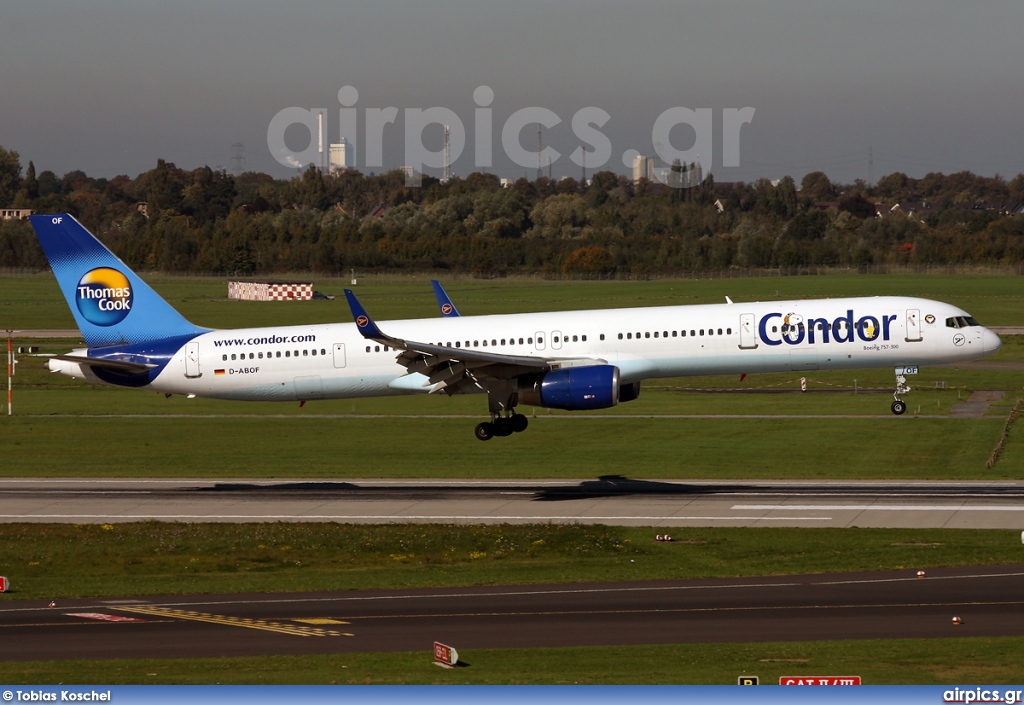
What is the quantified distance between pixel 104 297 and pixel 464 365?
17899mm

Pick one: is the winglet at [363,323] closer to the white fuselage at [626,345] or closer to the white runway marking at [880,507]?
the white fuselage at [626,345]

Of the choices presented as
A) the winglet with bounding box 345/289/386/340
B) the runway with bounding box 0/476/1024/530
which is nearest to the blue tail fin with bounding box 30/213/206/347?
the runway with bounding box 0/476/1024/530

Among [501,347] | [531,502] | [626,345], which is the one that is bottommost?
[531,502]

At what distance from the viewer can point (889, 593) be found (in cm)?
4094

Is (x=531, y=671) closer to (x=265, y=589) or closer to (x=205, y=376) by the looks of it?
(x=265, y=589)

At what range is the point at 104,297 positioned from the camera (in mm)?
61094

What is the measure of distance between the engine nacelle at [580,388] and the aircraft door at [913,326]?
43.1ft

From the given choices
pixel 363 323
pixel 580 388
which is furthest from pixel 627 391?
pixel 363 323

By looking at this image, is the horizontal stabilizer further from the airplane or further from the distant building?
the distant building

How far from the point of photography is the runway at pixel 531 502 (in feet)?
182

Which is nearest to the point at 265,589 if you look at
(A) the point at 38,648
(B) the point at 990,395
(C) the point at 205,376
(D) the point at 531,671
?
(A) the point at 38,648

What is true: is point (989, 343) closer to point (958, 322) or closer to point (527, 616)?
point (958, 322)

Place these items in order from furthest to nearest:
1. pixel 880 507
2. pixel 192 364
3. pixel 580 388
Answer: pixel 192 364
pixel 880 507
pixel 580 388

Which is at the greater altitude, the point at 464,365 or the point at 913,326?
the point at 913,326
